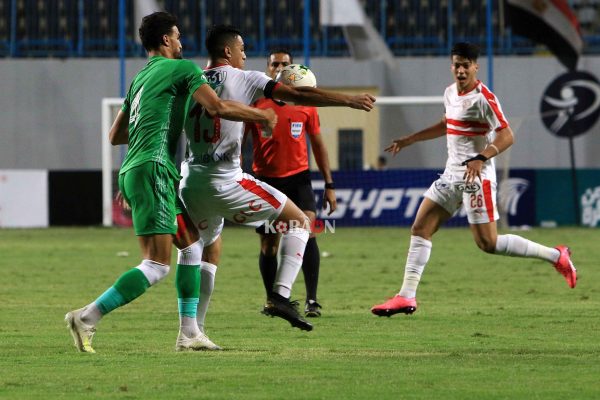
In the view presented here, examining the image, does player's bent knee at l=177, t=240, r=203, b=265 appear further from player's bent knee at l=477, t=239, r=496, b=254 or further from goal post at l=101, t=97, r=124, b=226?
goal post at l=101, t=97, r=124, b=226

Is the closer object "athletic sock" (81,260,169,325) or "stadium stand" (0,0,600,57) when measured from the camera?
"athletic sock" (81,260,169,325)

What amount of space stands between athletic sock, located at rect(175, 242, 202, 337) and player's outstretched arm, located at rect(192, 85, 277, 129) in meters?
0.98

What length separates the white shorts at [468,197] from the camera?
10242 mm

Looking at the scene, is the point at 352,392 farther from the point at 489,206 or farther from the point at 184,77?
the point at 489,206

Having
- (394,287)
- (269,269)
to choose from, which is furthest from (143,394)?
(394,287)

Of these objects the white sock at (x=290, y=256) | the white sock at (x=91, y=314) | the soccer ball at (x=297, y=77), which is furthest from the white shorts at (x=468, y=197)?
the white sock at (x=91, y=314)

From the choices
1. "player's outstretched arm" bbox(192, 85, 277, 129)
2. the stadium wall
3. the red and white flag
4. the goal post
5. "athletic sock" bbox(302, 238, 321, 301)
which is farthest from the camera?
the stadium wall

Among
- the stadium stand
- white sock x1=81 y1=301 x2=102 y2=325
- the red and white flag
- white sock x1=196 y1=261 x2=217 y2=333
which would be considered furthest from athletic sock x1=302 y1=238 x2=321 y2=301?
the stadium stand

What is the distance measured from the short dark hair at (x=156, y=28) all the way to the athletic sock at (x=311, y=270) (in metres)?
3.35

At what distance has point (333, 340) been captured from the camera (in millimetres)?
8703

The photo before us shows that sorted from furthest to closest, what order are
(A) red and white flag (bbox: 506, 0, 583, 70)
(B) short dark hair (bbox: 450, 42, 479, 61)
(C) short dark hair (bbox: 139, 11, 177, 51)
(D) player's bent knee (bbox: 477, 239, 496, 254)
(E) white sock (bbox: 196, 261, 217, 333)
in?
(A) red and white flag (bbox: 506, 0, 583, 70)
(D) player's bent knee (bbox: 477, 239, 496, 254)
(B) short dark hair (bbox: 450, 42, 479, 61)
(E) white sock (bbox: 196, 261, 217, 333)
(C) short dark hair (bbox: 139, 11, 177, 51)

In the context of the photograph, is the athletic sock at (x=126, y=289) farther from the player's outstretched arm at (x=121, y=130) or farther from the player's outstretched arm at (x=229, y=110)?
the player's outstretched arm at (x=229, y=110)

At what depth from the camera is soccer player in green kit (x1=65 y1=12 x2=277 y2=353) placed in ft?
25.0

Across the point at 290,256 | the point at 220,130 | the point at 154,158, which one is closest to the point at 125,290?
the point at 154,158
